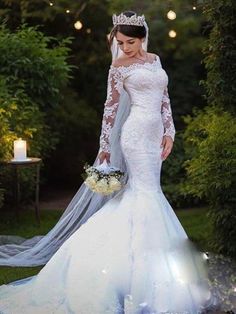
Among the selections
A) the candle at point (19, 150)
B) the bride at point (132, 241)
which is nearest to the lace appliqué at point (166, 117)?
the bride at point (132, 241)

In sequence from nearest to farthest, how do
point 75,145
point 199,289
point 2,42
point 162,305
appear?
point 162,305 < point 199,289 < point 2,42 < point 75,145

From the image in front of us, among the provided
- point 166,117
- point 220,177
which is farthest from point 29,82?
point 166,117

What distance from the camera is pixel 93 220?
15.5 ft

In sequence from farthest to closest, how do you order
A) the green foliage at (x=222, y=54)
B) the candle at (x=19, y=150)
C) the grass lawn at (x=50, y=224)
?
1. the candle at (x=19, y=150)
2. the grass lawn at (x=50, y=224)
3. the green foliage at (x=222, y=54)

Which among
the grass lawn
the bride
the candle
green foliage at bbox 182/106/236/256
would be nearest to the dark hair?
the bride

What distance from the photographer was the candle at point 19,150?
7.21 meters

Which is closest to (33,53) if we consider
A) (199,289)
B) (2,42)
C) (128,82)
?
(2,42)

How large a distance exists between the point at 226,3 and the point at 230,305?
97.9 inches

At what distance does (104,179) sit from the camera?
4.61 meters

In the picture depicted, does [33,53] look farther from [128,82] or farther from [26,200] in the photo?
[128,82]

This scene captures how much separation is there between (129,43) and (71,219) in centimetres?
163

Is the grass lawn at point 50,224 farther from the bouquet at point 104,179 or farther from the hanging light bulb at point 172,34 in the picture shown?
the hanging light bulb at point 172,34

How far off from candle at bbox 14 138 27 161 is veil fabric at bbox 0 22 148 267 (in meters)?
1.10

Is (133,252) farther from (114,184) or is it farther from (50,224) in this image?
(50,224)
